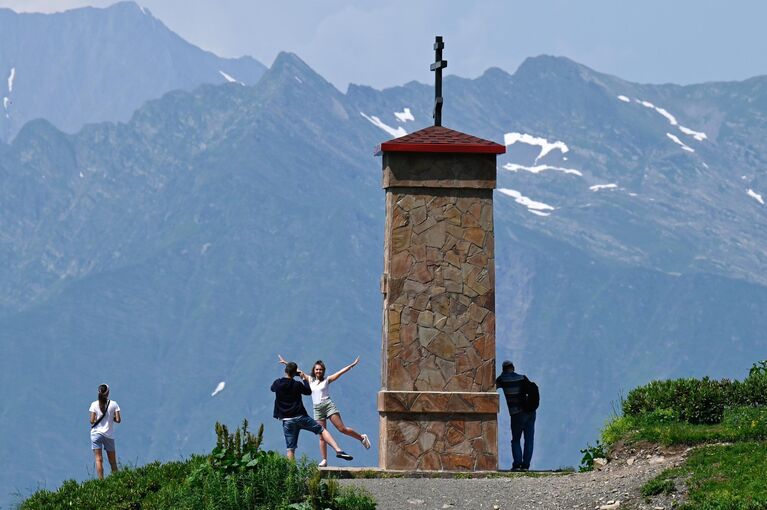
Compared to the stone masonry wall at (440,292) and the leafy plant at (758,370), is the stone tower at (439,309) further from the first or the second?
the leafy plant at (758,370)

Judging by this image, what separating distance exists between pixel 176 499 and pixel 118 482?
204 centimetres

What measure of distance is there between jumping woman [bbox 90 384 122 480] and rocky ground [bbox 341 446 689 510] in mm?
3830

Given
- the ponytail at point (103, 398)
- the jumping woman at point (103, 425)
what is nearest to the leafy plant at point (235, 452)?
the ponytail at point (103, 398)

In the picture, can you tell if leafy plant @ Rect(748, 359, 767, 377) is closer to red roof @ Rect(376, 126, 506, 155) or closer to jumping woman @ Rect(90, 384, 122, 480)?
red roof @ Rect(376, 126, 506, 155)

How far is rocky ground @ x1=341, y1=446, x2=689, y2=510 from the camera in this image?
21.2 metres

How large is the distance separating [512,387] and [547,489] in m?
3.99

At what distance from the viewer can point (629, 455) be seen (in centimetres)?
2333

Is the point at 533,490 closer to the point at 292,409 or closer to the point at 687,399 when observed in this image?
the point at 687,399

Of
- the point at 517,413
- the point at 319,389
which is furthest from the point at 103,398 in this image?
the point at 517,413

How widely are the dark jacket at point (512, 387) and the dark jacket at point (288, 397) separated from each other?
335 centimetres

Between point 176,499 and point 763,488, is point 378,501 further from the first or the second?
point 763,488

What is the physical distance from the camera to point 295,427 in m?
24.6

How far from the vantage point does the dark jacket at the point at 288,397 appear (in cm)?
2439

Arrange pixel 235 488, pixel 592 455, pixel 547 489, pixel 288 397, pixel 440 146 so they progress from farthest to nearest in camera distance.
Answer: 1. pixel 440 146
2. pixel 592 455
3. pixel 288 397
4. pixel 547 489
5. pixel 235 488
